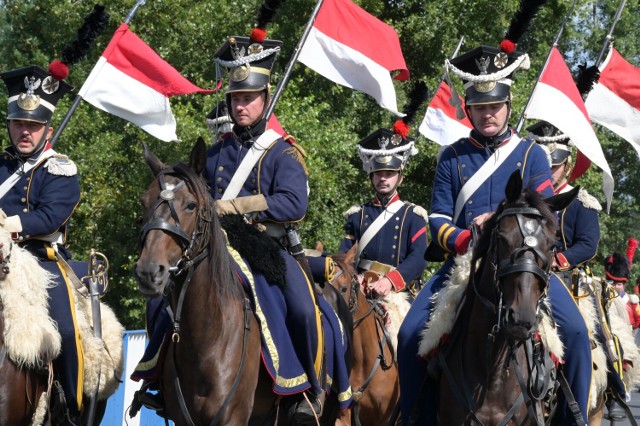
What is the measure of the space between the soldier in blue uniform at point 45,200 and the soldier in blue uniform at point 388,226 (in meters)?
4.10

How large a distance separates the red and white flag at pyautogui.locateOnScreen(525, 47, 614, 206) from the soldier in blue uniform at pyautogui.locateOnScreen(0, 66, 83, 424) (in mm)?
4631

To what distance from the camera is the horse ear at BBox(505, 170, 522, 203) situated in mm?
7562

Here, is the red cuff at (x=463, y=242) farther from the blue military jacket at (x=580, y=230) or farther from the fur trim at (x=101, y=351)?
the fur trim at (x=101, y=351)

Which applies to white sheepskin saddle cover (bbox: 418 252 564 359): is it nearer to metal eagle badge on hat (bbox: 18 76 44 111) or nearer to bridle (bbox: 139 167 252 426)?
bridle (bbox: 139 167 252 426)

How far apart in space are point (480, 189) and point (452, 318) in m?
1.09

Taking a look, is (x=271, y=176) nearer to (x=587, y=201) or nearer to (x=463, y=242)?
(x=463, y=242)

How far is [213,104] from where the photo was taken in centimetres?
2070

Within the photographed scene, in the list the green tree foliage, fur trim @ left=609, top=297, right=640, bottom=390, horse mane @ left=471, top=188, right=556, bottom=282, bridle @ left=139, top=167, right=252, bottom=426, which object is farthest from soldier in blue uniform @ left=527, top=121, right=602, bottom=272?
the green tree foliage

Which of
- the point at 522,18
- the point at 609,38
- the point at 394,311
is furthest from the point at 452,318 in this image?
the point at 609,38

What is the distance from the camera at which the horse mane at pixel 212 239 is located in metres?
7.63

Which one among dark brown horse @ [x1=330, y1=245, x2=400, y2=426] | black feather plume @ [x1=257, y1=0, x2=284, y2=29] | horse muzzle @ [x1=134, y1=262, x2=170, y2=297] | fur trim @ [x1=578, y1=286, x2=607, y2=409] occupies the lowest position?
dark brown horse @ [x1=330, y1=245, x2=400, y2=426]

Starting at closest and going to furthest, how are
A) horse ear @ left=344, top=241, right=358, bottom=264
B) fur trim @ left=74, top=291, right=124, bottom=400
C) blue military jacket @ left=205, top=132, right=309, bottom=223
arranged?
blue military jacket @ left=205, top=132, right=309, bottom=223, fur trim @ left=74, top=291, right=124, bottom=400, horse ear @ left=344, top=241, right=358, bottom=264

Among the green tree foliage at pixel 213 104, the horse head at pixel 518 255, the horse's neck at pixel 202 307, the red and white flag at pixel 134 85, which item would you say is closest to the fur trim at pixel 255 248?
the horse's neck at pixel 202 307

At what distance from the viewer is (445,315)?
827 cm
